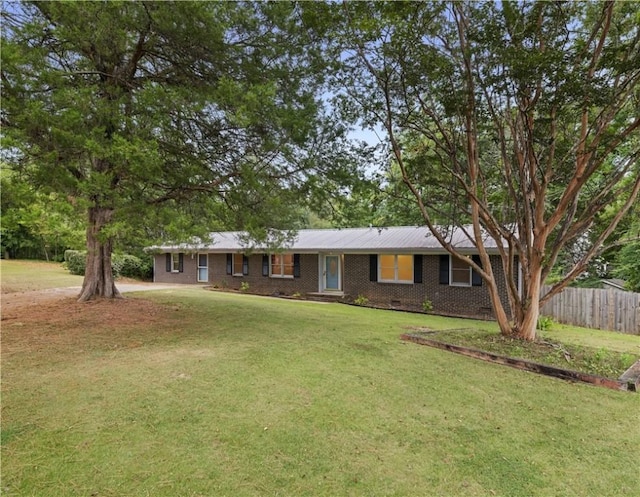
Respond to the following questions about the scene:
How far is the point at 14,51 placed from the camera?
5.94 meters

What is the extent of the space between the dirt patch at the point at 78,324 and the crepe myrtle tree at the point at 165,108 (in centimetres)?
192

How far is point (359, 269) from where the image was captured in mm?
16781

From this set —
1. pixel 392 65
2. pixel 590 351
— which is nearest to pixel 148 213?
pixel 392 65

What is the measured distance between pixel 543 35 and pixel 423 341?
6.46 meters

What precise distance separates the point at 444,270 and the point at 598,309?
16.7 ft

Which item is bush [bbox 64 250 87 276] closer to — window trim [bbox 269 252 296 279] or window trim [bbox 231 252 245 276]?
window trim [bbox 231 252 245 276]

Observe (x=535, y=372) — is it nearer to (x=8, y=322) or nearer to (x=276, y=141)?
(x=276, y=141)

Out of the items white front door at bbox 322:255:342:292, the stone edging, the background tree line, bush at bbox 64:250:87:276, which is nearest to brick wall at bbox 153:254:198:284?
bush at bbox 64:250:87:276

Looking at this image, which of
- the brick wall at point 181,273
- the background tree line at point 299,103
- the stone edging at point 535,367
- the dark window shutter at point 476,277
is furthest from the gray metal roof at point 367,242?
the stone edging at point 535,367

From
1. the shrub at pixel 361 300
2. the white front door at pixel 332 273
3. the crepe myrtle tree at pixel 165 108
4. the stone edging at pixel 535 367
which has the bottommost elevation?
the shrub at pixel 361 300

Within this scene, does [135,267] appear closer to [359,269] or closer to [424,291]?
[359,269]

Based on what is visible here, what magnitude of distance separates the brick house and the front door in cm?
3

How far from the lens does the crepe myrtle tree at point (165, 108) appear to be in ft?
21.5

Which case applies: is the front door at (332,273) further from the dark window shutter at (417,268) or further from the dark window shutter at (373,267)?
the dark window shutter at (417,268)
